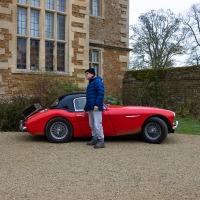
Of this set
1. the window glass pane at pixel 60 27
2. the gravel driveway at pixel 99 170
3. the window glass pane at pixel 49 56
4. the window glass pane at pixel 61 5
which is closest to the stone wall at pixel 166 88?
the window glass pane at pixel 60 27

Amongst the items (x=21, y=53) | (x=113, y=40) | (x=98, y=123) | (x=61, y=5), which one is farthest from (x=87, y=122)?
(x=113, y=40)

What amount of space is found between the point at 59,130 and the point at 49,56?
20.8 feet

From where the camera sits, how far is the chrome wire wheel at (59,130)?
8.10m

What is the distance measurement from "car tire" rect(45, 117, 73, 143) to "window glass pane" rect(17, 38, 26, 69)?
5.63m

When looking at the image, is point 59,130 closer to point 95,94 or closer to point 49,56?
point 95,94

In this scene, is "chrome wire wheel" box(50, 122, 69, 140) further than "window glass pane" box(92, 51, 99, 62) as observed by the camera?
No

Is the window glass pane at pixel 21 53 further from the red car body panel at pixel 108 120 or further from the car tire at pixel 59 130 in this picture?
the car tire at pixel 59 130

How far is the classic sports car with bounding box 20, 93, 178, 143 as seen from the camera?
8078 mm

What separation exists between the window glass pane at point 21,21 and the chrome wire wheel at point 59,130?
6.11m

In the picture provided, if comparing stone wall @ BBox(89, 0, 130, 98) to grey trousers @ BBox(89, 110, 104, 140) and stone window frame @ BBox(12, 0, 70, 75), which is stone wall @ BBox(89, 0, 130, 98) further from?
grey trousers @ BBox(89, 110, 104, 140)

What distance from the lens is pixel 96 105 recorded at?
750 centimetres

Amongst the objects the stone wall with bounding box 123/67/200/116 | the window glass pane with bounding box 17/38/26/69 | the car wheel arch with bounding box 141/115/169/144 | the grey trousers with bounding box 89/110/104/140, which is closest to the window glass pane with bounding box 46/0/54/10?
the window glass pane with bounding box 17/38/26/69

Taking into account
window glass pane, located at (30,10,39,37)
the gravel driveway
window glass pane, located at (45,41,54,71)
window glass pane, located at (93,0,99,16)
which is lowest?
the gravel driveway

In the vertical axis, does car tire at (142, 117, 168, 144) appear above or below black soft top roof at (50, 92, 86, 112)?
below
